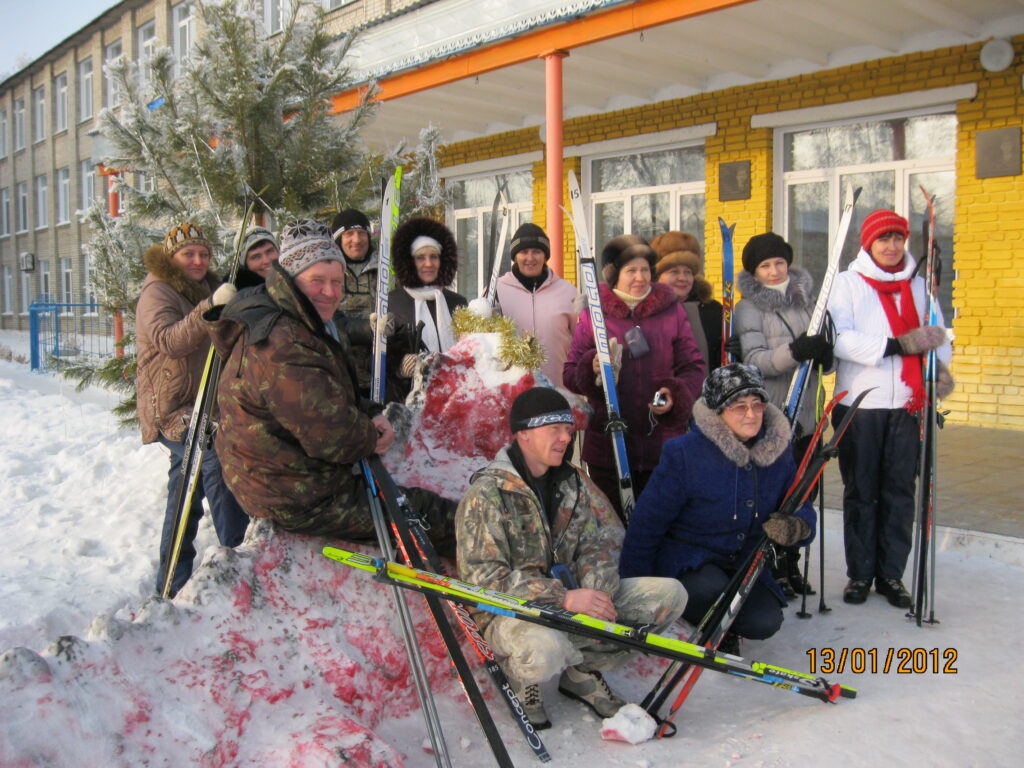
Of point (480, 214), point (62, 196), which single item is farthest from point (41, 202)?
point (480, 214)

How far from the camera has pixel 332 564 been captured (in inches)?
113

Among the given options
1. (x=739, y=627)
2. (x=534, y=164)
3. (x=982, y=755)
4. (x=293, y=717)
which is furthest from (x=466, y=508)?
(x=534, y=164)

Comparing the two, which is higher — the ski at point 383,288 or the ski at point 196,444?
the ski at point 383,288

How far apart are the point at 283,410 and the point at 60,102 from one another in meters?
32.2

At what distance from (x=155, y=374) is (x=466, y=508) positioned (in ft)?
6.29

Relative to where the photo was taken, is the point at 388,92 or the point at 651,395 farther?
the point at 388,92

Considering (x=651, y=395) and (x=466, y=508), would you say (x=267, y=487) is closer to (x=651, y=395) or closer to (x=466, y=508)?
(x=466, y=508)

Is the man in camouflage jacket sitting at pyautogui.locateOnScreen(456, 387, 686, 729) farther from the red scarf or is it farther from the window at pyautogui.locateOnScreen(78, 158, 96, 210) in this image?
the window at pyautogui.locateOnScreen(78, 158, 96, 210)

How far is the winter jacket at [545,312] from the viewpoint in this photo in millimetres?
4328

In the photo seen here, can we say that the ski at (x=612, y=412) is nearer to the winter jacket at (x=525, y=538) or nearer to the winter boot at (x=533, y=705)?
the winter jacket at (x=525, y=538)

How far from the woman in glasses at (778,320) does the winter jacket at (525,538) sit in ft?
4.49

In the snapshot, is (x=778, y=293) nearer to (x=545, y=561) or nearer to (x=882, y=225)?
(x=882, y=225)

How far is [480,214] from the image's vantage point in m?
13.0


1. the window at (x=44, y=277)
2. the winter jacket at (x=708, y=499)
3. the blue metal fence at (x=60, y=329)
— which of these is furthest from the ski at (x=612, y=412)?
the window at (x=44, y=277)
